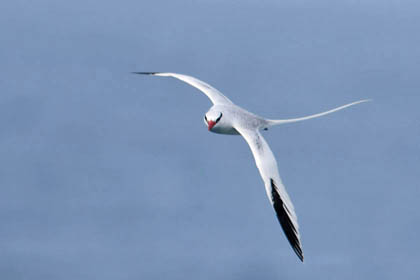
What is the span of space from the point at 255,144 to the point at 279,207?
138 inches

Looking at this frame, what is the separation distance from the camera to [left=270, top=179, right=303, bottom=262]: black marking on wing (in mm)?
24875

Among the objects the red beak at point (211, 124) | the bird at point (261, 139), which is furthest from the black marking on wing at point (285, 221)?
the red beak at point (211, 124)

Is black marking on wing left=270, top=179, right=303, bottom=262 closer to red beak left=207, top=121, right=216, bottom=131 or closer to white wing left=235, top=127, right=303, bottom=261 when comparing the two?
white wing left=235, top=127, right=303, bottom=261

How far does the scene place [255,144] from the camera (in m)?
28.5

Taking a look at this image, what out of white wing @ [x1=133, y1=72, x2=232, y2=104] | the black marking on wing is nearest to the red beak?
white wing @ [x1=133, y1=72, x2=232, y2=104]

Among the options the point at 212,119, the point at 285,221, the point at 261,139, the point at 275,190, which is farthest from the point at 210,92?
the point at 285,221

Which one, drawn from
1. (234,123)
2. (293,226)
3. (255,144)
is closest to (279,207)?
(293,226)

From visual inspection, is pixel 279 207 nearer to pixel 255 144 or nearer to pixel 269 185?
pixel 269 185

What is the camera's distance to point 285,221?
25.6 m

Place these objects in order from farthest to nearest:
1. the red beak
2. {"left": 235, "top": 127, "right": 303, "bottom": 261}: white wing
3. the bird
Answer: the red beak < the bird < {"left": 235, "top": 127, "right": 303, "bottom": 261}: white wing

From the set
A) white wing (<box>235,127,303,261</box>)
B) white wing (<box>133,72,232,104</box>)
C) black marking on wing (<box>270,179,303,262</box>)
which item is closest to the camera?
black marking on wing (<box>270,179,303,262</box>)

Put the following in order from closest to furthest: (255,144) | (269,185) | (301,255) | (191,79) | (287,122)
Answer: (301,255) → (269,185) → (255,144) → (287,122) → (191,79)

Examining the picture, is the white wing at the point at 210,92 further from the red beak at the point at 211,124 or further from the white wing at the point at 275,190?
the white wing at the point at 275,190

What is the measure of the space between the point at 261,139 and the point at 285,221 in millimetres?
4558
